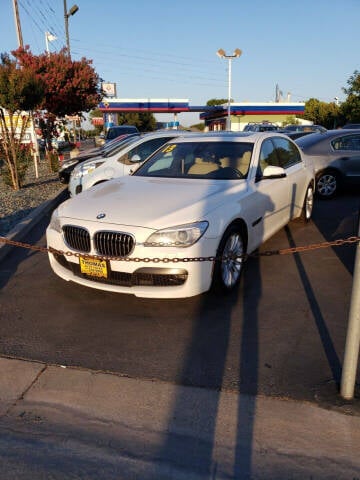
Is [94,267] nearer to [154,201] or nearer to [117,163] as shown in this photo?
[154,201]

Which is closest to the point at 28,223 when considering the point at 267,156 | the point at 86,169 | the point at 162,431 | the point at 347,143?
the point at 86,169

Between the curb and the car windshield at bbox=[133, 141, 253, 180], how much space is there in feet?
6.94

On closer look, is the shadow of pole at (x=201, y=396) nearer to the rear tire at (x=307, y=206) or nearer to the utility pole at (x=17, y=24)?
the rear tire at (x=307, y=206)

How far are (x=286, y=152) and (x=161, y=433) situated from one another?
4916 mm

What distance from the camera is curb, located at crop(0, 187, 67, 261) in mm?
5966

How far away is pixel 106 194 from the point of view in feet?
15.5

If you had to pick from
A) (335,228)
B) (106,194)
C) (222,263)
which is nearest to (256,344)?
(222,263)

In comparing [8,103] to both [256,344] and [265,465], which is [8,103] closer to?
[256,344]

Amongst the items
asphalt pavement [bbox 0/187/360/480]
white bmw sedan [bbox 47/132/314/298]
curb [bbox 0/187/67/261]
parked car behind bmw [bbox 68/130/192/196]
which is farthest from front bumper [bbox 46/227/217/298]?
parked car behind bmw [bbox 68/130/192/196]

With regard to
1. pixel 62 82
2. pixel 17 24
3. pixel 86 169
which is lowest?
pixel 86 169

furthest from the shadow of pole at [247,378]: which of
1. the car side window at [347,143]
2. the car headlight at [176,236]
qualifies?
the car side window at [347,143]

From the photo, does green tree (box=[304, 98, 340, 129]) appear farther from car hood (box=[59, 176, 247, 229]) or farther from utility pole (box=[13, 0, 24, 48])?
car hood (box=[59, 176, 247, 229])

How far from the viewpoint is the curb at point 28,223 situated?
5966 millimetres

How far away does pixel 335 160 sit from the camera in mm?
9555
